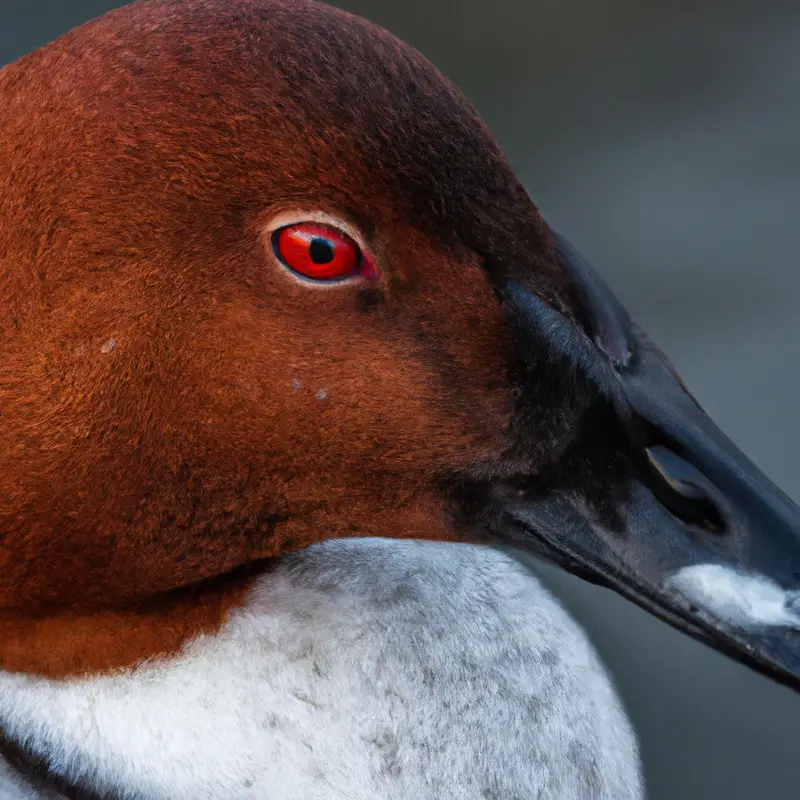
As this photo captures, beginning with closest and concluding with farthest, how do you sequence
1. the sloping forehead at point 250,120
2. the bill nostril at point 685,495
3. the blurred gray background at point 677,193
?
the sloping forehead at point 250,120 < the bill nostril at point 685,495 < the blurred gray background at point 677,193

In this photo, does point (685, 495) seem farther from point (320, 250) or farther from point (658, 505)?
point (320, 250)

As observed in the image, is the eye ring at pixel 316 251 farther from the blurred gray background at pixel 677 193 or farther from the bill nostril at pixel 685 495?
the blurred gray background at pixel 677 193

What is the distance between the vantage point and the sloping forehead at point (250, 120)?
60.5 inches

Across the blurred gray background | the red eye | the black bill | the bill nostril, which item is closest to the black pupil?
the red eye

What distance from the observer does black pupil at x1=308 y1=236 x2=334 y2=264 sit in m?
1.55

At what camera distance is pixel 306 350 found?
5.31ft

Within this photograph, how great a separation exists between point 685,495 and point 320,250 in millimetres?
535

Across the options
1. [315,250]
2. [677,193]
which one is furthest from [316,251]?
[677,193]

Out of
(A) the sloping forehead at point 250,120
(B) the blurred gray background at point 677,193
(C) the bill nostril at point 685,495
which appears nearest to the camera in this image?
(A) the sloping forehead at point 250,120

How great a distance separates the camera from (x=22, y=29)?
11.7ft

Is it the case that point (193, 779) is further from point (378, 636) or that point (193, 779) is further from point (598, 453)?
point (598, 453)

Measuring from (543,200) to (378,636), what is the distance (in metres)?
1.64

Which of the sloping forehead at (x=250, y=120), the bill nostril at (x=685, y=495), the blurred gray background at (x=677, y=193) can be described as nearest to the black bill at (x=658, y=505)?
the bill nostril at (x=685, y=495)

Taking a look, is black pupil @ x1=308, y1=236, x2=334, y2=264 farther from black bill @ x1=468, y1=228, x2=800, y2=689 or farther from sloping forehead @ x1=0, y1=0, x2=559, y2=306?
black bill @ x1=468, y1=228, x2=800, y2=689
